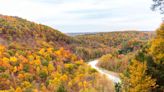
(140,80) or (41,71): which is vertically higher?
(140,80)

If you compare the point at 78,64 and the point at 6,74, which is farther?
the point at 78,64

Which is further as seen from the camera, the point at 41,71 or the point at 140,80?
the point at 41,71

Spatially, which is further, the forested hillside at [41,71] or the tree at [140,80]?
A: the forested hillside at [41,71]

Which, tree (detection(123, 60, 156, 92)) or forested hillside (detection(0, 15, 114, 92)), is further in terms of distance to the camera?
forested hillside (detection(0, 15, 114, 92))

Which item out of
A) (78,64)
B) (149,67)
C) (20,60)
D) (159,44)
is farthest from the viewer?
(78,64)

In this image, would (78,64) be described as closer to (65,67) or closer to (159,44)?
(65,67)

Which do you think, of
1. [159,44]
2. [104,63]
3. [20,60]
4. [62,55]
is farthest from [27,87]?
[159,44]

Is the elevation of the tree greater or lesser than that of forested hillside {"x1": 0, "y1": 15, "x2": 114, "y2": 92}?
greater

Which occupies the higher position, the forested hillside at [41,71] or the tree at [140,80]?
the tree at [140,80]

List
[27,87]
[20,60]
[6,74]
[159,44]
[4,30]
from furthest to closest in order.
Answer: [4,30], [20,60], [6,74], [27,87], [159,44]

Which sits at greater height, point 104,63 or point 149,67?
point 149,67
